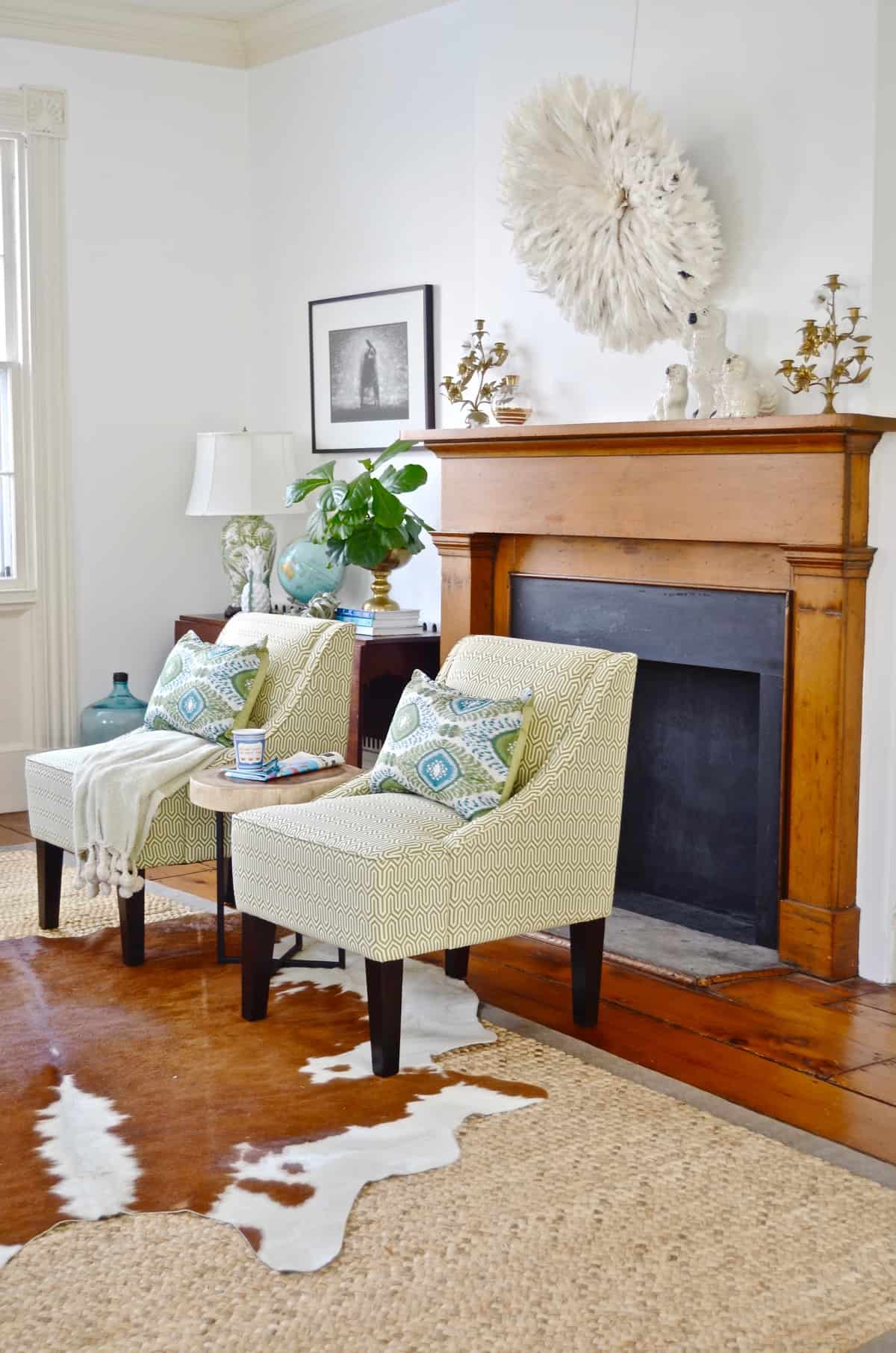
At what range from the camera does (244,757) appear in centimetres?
361

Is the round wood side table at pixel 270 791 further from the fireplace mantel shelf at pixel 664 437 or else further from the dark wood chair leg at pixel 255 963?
the fireplace mantel shelf at pixel 664 437

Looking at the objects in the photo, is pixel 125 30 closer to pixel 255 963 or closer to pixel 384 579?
pixel 384 579

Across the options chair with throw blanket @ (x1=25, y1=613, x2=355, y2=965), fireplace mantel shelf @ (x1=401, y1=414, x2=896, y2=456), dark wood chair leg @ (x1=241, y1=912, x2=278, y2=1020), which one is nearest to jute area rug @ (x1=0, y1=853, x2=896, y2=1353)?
dark wood chair leg @ (x1=241, y1=912, x2=278, y2=1020)

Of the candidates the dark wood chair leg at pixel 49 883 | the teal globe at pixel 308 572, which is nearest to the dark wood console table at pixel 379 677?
the teal globe at pixel 308 572

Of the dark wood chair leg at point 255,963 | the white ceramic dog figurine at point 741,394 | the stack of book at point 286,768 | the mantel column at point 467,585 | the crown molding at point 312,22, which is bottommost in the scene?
the dark wood chair leg at point 255,963

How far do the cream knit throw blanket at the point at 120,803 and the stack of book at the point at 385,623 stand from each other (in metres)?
1.14

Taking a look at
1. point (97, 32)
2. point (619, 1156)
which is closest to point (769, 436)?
point (619, 1156)

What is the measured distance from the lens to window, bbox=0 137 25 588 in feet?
18.4

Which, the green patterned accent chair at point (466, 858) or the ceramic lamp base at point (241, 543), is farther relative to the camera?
the ceramic lamp base at point (241, 543)

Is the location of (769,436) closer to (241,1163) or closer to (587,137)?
(587,137)

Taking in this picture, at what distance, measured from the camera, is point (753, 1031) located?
3355mm

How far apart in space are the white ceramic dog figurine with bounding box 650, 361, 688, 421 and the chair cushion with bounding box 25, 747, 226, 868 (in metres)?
1.52

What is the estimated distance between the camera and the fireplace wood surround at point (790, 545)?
143 inches

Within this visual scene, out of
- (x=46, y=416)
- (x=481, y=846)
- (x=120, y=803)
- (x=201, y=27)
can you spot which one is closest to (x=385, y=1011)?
(x=481, y=846)
